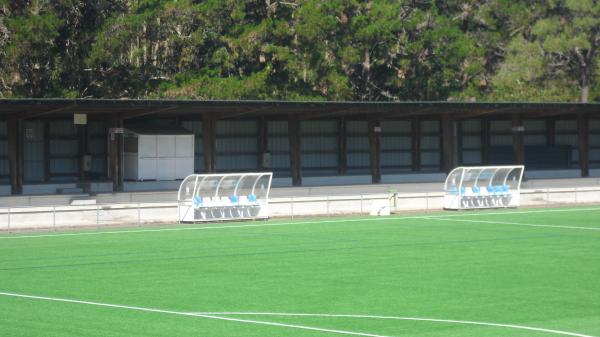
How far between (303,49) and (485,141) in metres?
11.1

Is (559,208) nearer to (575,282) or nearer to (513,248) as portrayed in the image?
(513,248)

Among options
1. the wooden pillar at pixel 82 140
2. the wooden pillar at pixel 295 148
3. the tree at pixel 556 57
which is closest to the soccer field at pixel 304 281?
the wooden pillar at pixel 82 140

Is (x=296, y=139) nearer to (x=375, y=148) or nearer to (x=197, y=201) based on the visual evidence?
(x=375, y=148)

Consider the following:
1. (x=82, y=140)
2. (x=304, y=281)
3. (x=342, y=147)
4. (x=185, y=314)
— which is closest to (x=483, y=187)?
(x=342, y=147)

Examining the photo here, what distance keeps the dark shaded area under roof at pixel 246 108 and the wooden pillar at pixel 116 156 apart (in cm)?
52

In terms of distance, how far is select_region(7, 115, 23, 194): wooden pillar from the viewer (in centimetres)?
3772

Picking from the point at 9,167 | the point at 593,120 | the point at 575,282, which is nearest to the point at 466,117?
the point at 593,120

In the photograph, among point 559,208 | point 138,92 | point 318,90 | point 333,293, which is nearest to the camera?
point 333,293

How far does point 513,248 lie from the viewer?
2412 cm

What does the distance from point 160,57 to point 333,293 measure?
3900 centimetres

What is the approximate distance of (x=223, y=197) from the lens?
107 ft

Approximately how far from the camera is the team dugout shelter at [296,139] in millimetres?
39188

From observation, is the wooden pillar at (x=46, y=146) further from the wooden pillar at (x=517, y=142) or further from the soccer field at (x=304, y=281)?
the wooden pillar at (x=517, y=142)

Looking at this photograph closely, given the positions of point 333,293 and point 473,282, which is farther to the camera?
point 473,282
